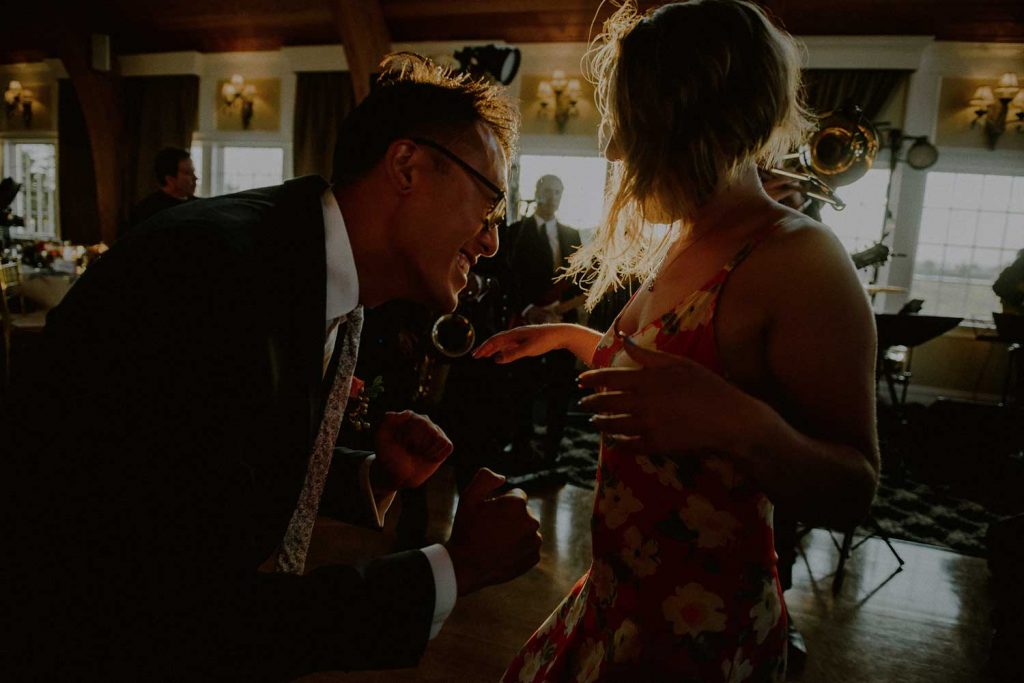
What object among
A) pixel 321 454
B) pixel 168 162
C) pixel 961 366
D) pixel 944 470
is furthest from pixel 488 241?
pixel 961 366

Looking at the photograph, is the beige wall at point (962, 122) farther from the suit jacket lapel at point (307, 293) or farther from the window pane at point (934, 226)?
the suit jacket lapel at point (307, 293)

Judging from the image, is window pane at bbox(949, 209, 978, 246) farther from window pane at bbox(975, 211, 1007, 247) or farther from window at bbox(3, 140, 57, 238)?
window at bbox(3, 140, 57, 238)

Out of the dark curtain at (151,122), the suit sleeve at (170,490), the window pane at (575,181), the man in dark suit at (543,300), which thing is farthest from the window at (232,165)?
the suit sleeve at (170,490)

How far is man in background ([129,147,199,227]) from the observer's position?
505cm

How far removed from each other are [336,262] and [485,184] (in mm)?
427

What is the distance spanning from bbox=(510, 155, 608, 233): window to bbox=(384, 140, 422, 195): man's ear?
293 inches

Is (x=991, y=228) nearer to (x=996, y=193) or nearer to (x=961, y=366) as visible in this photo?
(x=996, y=193)

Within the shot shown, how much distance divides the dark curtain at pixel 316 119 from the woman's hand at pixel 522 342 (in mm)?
8516

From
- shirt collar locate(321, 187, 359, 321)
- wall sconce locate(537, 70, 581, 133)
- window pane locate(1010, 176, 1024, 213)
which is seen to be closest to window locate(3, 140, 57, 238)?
wall sconce locate(537, 70, 581, 133)

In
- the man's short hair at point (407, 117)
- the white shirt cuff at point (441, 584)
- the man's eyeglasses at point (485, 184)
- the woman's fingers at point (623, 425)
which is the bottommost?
the white shirt cuff at point (441, 584)

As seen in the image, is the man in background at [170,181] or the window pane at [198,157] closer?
the man in background at [170,181]

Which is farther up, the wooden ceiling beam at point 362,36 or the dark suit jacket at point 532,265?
the wooden ceiling beam at point 362,36

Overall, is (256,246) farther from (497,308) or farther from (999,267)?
(999,267)

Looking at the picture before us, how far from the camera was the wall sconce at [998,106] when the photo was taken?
268 inches
